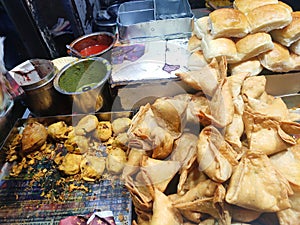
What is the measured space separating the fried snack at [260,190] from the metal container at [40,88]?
1.73 metres

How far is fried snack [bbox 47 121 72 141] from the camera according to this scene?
2.01m

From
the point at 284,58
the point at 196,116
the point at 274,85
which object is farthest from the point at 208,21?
the point at 196,116

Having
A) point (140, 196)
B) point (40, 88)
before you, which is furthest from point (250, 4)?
point (40, 88)

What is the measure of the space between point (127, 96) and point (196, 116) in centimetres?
86

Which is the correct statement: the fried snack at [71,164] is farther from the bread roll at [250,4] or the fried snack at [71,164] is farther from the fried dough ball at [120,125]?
the bread roll at [250,4]

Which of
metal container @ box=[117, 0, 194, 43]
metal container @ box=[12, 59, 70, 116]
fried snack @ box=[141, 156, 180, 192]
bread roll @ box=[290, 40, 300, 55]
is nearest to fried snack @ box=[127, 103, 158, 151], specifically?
fried snack @ box=[141, 156, 180, 192]

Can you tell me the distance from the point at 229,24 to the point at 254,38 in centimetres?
24

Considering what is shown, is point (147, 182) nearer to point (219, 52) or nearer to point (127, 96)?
point (127, 96)

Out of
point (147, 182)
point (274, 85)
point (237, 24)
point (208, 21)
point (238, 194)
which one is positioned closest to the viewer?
point (238, 194)

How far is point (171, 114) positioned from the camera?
158 cm

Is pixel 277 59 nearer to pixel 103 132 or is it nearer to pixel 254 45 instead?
pixel 254 45

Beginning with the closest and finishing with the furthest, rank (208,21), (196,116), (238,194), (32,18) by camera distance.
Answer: (238,194) < (196,116) < (208,21) < (32,18)

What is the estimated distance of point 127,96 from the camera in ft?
7.07

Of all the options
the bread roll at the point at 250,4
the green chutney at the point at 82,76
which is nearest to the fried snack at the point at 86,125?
the green chutney at the point at 82,76
